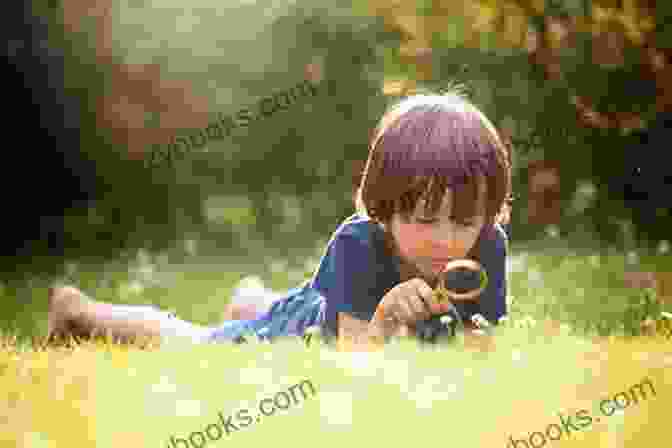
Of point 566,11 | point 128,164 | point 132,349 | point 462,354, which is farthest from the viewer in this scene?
point 128,164

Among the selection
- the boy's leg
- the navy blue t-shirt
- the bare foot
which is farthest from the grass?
the bare foot

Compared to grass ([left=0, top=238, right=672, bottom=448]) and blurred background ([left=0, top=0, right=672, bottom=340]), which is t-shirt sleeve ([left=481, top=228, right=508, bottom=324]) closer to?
grass ([left=0, top=238, right=672, bottom=448])

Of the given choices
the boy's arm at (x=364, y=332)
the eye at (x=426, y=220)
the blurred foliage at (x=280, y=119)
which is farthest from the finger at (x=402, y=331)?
the blurred foliage at (x=280, y=119)

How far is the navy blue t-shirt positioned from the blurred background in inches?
96.9

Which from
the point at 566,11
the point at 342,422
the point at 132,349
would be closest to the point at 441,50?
the point at 566,11

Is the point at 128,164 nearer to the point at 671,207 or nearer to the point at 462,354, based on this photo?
the point at 671,207

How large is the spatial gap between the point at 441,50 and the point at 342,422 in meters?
3.57

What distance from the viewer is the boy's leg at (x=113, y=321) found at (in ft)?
13.8

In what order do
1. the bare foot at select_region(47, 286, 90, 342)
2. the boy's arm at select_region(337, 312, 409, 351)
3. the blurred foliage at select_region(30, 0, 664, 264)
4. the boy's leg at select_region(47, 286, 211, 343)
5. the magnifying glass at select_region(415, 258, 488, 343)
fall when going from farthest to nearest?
the blurred foliage at select_region(30, 0, 664, 264), the bare foot at select_region(47, 286, 90, 342), the boy's leg at select_region(47, 286, 211, 343), the magnifying glass at select_region(415, 258, 488, 343), the boy's arm at select_region(337, 312, 409, 351)

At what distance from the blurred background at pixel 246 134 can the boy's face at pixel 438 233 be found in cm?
270

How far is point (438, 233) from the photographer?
3246 millimetres

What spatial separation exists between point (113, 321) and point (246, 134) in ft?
10.3

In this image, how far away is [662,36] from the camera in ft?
18.8

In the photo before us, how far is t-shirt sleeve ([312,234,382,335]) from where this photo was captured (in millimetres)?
3463
